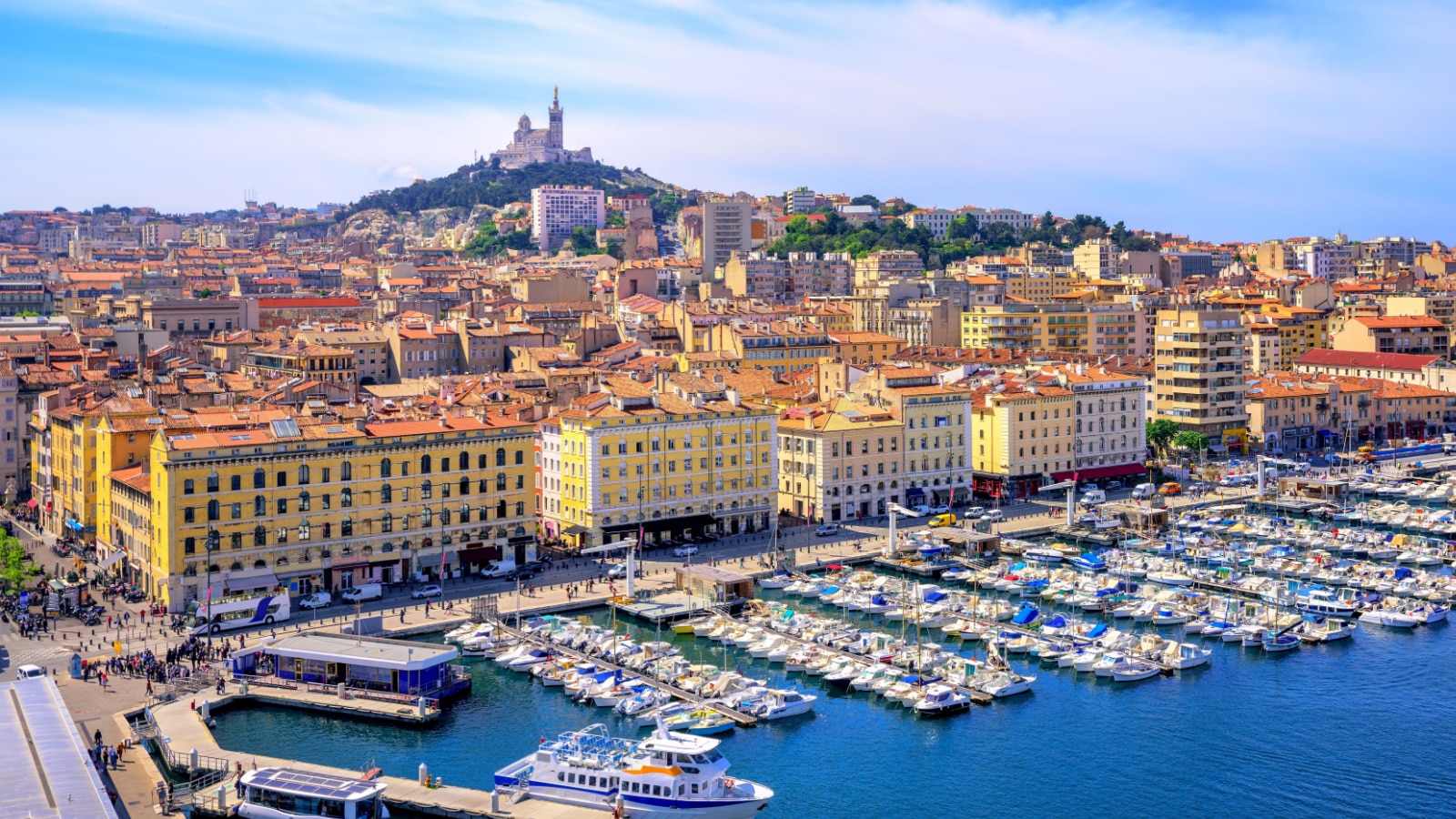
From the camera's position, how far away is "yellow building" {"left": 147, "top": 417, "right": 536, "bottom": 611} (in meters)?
51.1

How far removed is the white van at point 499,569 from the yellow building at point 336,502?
0.43 metres

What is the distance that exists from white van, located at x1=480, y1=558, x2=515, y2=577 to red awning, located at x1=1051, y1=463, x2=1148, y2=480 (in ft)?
102

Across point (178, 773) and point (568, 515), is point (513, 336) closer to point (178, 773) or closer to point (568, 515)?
point (568, 515)

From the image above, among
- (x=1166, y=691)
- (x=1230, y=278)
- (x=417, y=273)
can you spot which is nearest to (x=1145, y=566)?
(x=1166, y=691)

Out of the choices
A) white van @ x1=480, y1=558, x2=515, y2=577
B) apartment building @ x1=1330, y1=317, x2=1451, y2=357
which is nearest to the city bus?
white van @ x1=480, y1=558, x2=515, y2=577

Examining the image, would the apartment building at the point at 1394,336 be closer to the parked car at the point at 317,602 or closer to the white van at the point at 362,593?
the white van at the point at 362,593

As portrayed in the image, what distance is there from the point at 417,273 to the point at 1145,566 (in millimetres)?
129530

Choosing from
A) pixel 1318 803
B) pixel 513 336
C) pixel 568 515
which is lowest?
pixel 1318 803

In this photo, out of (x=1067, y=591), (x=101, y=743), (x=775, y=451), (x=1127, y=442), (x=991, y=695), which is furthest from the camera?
(x=1127, y=442)

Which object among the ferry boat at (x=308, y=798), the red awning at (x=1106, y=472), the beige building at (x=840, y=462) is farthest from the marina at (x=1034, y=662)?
the red awning at (x=1106, y=472)

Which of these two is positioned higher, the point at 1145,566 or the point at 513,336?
the point at 513,336

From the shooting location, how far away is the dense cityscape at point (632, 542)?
1582 inches

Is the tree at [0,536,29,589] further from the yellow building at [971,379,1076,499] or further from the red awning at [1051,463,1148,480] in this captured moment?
the red awning at [1051,463,1148,480]

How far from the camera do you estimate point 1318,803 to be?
121 feet
